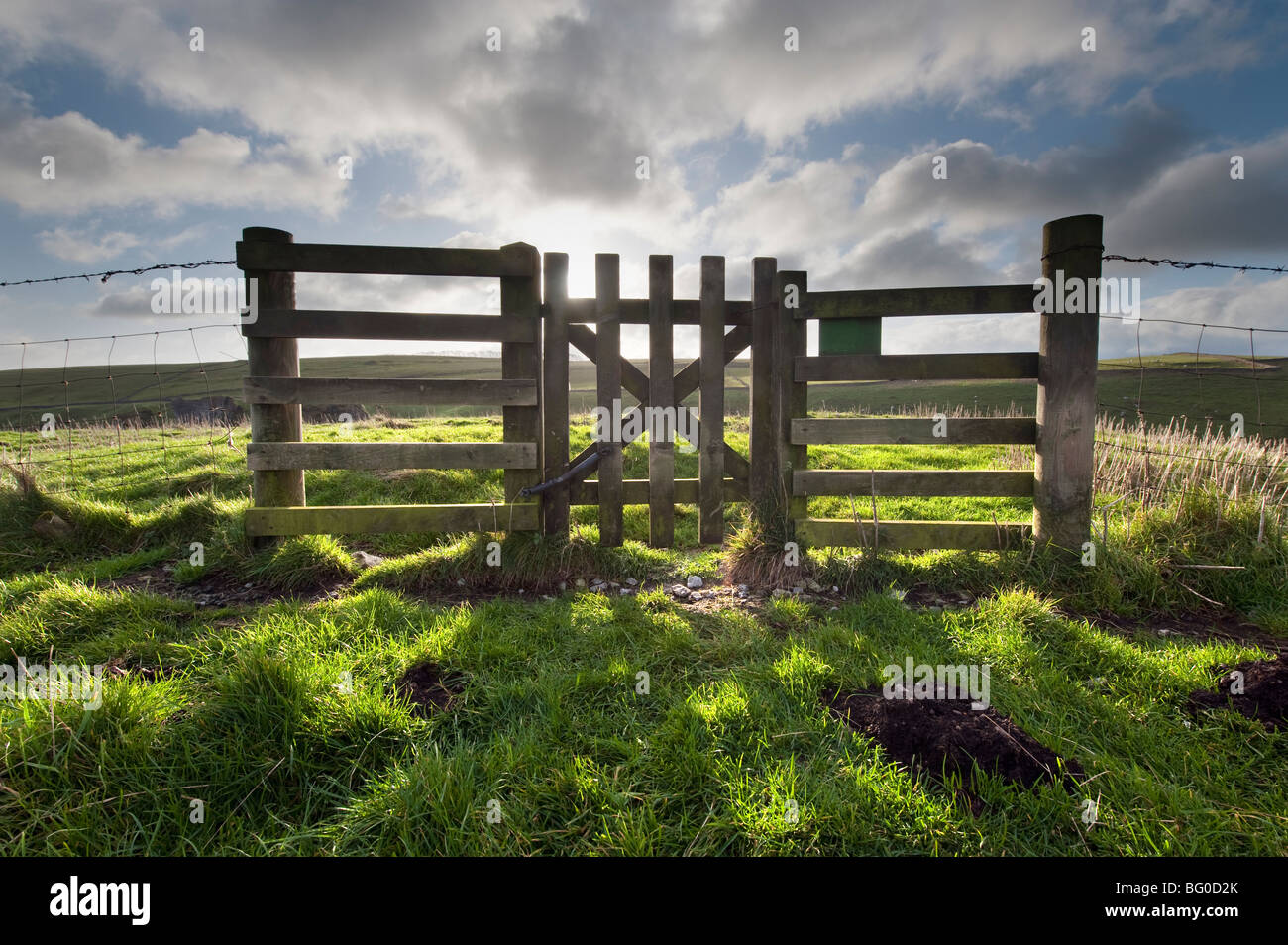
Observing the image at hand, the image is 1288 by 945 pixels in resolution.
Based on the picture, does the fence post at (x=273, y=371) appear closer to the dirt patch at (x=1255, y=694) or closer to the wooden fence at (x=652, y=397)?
the wooden fence at (x=652, y=397)

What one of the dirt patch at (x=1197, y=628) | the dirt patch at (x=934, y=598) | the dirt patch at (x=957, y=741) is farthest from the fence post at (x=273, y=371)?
the dirt patch at (x=1197, y=628)

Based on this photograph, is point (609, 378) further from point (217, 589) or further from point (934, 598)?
point (217, 589)

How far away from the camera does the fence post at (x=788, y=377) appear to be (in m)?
5.16

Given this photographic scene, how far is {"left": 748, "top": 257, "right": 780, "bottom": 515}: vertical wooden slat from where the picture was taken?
5254 millimetres

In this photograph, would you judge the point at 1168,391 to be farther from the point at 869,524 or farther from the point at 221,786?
the point at 221,786

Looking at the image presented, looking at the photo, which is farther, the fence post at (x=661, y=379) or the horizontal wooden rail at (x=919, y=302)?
the fence post at (x=661, y=379)

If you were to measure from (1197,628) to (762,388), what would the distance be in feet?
11.9

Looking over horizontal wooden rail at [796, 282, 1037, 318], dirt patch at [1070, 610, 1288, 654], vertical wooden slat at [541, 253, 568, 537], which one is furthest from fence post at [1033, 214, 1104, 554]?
vertical wooden slat at [541, 253, 568, 537]

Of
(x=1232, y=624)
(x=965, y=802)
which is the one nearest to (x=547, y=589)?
(x=965, y=802)

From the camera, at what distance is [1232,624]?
13.5 feet

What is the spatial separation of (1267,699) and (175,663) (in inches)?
221

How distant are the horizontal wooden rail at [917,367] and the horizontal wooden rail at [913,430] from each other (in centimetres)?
37

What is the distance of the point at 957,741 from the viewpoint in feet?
8.14

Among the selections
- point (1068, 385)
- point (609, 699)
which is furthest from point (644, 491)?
point (1068, 385)
